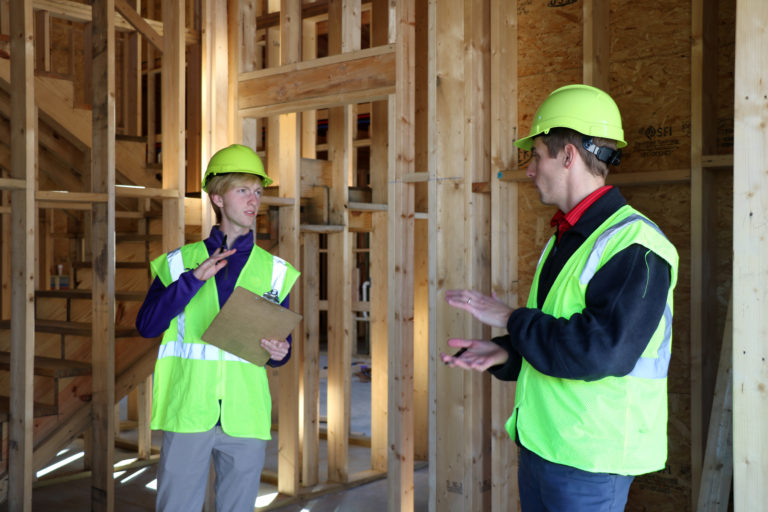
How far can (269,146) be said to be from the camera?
5340 mm

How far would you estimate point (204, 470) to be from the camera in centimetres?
288

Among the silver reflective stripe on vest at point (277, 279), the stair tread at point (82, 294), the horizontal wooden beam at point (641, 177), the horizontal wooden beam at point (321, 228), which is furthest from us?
the horizontal wooden beam at point (321, 228)

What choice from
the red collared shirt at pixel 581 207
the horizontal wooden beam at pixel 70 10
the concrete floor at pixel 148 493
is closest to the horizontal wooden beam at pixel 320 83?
the horizontal wooden beam at pixel 70 10

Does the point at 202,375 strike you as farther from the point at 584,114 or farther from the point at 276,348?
the point at 584,114

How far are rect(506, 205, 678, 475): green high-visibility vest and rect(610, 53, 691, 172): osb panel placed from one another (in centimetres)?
199

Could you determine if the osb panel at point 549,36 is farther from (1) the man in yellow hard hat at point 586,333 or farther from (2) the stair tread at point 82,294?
(2) the stair tread at point 82,294

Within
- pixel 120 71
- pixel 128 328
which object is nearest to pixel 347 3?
pixel 128 328

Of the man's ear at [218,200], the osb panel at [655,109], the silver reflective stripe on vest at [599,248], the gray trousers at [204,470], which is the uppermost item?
the osb panel at [655,109]

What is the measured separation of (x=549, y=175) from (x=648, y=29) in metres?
2.18

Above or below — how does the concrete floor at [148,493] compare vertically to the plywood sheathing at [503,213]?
below

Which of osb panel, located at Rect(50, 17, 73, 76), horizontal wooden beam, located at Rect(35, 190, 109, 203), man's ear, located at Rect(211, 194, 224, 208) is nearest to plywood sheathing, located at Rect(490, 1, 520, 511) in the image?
man's ear, located at Rect(211, 194, 224, 208)

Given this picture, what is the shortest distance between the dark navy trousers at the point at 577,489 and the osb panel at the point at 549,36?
254 centimetres

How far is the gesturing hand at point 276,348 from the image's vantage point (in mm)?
2867

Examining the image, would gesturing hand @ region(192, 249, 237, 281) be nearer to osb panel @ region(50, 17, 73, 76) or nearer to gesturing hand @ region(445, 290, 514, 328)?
gesturing hand @ region(445, 290, 514, 328)
